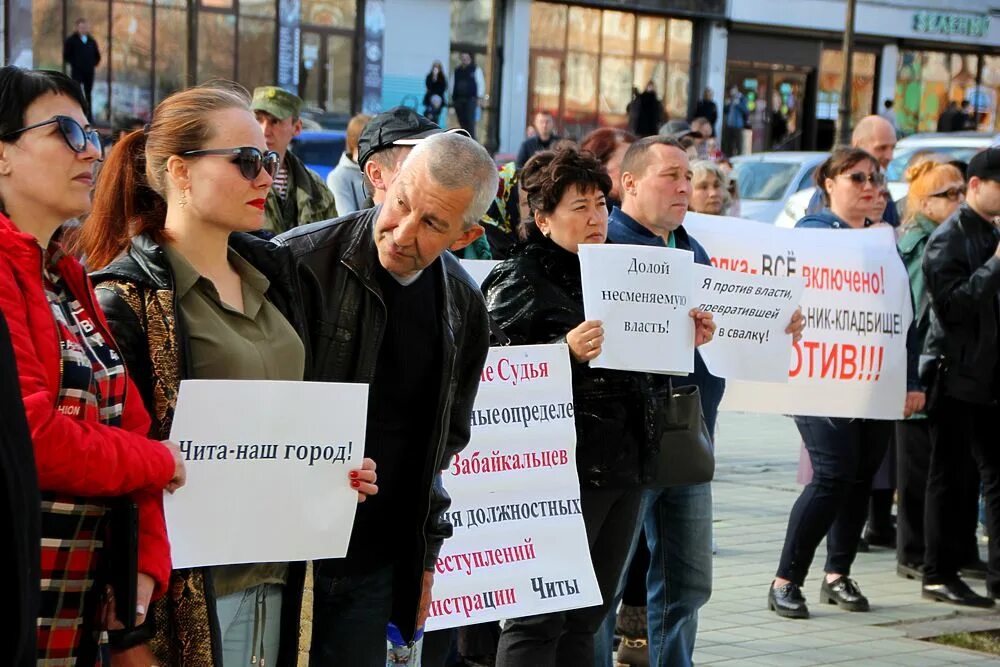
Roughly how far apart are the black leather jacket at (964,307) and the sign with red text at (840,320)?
14.1 inches

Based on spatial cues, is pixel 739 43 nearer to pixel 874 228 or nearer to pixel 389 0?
pixel 389 0

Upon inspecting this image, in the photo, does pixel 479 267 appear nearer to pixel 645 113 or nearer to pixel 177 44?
pixel 645 113

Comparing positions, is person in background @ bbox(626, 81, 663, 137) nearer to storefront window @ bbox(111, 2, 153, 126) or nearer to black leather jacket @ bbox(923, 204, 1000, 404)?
storefront window @ bbox(111, 2, 153, 126)

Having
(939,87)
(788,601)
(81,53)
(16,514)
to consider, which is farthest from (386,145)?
(939,87)

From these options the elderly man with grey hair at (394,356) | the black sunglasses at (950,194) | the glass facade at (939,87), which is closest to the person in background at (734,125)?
the glass facade at (939,87)

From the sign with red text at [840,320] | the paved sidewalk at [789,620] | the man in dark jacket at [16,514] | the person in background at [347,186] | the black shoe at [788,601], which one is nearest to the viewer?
the man in dark jacket at [16,514]

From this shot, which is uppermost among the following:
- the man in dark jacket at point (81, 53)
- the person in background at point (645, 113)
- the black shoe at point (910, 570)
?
the man in dark jacket at point (81, 53)

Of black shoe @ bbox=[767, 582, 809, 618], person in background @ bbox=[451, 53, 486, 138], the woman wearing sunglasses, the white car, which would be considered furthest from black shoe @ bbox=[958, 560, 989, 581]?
person in background @ bbox=[451, 53, 486, 138]

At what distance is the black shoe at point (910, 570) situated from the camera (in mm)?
8000

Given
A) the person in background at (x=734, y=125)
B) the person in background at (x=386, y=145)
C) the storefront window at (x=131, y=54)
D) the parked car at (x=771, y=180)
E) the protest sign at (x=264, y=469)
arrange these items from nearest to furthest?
the protest sign at (x=264, y=469) → the person in background at (x=386, y=145) → the parked car at (x=771, y=180) → the storefront window at (x=131, y=54) → the person in background at (x=734, y=125)

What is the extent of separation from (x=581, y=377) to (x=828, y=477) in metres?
2.39

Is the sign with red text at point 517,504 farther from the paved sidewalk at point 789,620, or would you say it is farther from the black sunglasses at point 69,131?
the black sunglasses at point 69,131

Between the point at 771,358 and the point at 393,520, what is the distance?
2.61 m

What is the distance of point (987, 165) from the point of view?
24.7 feet
